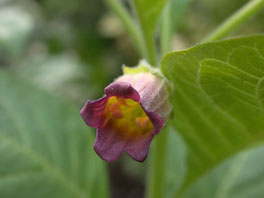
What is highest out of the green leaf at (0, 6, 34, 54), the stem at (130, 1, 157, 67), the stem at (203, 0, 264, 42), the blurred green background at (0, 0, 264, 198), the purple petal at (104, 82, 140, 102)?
the blurred green background at (0, 0, 264, 198)

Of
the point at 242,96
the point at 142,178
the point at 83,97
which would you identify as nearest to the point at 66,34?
the point at 83,97

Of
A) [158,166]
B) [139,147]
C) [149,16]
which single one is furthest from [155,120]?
[158,166]

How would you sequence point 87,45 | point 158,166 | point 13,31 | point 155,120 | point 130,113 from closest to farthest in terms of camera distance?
point 155,120 < point 130,113 < point 158,166 < point 13,31 < point 87,45

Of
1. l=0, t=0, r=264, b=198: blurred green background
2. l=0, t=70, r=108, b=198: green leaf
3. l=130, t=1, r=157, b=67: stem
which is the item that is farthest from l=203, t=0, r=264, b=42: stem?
l=0, t=0, r=264, b=198: blurred green background

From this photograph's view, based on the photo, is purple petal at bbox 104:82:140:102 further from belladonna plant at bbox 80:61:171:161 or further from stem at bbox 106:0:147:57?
stem at bbox 106:0:147:57

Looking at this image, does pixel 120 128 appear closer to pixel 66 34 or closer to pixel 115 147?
pixel 115 147

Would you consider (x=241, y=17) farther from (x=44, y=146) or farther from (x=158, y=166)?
(x=44, y=146)
